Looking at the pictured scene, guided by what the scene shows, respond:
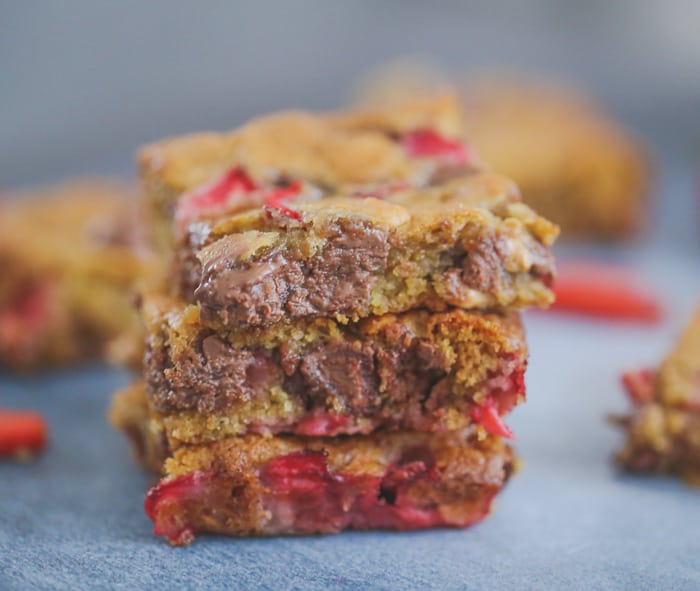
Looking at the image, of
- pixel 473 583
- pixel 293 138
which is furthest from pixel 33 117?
pixel 473 583

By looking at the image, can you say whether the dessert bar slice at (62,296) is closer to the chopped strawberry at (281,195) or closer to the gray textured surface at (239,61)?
the chopped strawberry at (281,195)

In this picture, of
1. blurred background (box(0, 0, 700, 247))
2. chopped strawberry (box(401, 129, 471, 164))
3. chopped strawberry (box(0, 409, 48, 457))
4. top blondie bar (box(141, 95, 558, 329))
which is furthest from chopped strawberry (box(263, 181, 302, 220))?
blurred background (box(0, 0, 700, 247))

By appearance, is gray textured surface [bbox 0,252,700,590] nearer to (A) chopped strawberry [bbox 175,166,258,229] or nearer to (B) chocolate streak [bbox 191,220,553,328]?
(B) chocolate streak [bbox 191,220,553,328]

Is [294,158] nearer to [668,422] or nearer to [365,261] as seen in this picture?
[365,261]

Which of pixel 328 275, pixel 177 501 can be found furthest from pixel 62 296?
pixel 328 275

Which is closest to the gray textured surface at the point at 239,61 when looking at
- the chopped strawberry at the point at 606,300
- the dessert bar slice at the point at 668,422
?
the chopped strawberry at the point at 606,300

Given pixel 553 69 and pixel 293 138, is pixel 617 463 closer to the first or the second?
pixel 293 138
